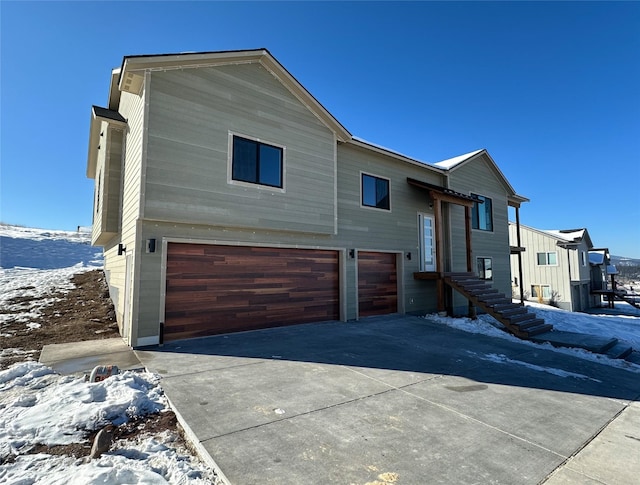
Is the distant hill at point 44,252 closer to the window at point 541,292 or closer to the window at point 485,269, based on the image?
the window at point 485,269

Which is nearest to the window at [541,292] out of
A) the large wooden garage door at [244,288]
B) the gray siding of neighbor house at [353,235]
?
the gray siding of neighbor house at [353,235]

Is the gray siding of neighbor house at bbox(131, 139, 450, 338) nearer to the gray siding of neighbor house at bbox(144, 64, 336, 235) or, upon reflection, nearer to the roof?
the gray siding of neighbor house at bbox(144, 64, 336, 235)

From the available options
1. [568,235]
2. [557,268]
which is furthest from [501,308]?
[568,235]

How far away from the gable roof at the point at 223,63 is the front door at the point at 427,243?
5102 mm

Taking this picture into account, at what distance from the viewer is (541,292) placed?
29.3 metres

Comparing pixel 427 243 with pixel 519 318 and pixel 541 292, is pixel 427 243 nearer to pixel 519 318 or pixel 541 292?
pixel 519 318

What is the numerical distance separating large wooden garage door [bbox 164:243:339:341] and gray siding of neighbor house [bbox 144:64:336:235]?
2.65 feet

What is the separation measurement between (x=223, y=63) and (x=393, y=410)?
8.52 meters

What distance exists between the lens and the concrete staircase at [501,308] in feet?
31.1

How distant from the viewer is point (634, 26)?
10.1 meters

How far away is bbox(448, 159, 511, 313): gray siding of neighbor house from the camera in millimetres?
13867

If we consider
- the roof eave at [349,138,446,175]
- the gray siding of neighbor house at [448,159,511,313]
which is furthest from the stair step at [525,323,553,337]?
the roof eave at [349,138,446,175]

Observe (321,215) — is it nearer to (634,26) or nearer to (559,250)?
(634,26)

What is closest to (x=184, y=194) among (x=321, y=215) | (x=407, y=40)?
(x=321, y=215)
